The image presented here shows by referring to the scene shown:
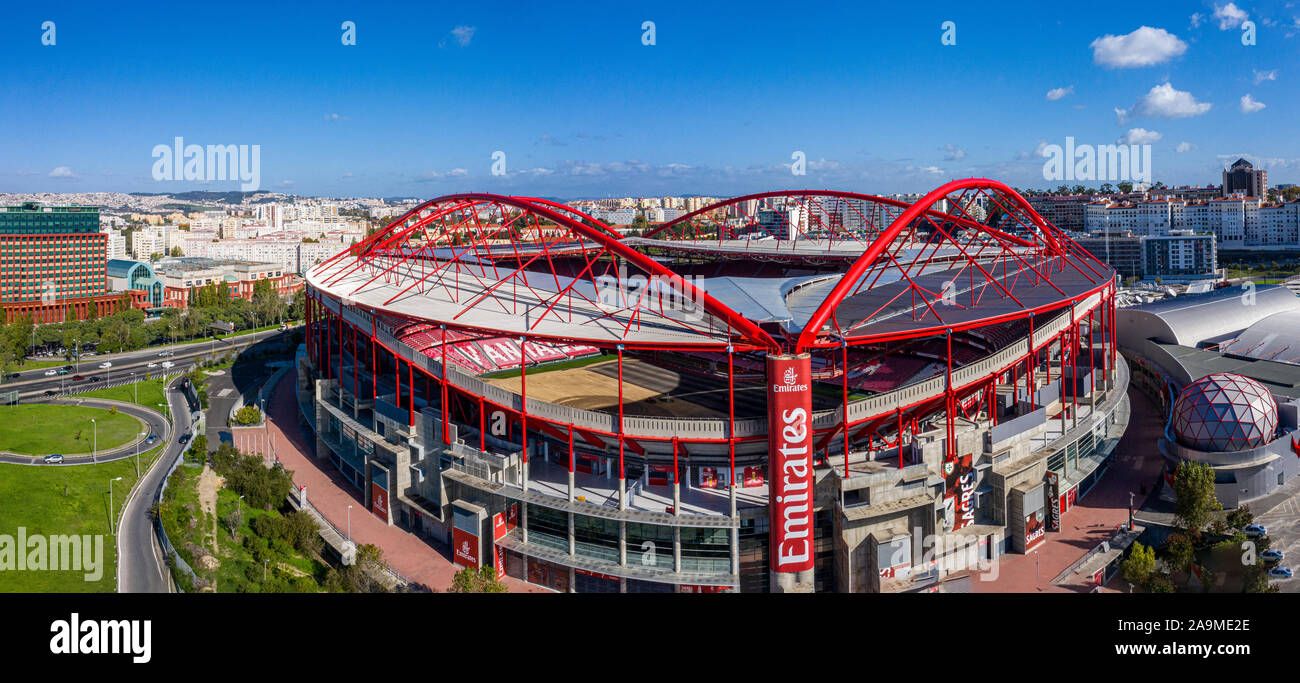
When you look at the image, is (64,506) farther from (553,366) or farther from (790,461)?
(790,461)

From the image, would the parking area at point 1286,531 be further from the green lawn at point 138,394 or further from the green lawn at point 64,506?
the green lawn at point 138,394

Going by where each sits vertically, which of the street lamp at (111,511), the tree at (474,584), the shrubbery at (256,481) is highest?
the shrubbery at (256,481)

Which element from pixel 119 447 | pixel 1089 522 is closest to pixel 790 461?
pixel 1089 522

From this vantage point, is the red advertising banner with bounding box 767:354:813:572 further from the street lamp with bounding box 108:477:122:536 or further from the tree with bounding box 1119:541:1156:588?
the street lamp with bounding box 108:477:122:536

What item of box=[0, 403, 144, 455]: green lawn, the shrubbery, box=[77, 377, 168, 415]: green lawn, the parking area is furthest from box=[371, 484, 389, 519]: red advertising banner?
the parking area

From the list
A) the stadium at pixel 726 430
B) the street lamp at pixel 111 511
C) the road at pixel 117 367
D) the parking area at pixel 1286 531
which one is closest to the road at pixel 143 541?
the street lamp at pixel 111 511

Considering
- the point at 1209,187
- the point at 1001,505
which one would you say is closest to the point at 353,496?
the point at 1001,505
